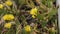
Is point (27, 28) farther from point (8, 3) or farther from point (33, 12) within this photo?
point (8, 3)

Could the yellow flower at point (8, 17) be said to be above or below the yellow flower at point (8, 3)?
below

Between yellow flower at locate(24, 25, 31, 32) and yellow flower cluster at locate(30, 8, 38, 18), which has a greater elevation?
yellow flower cluster at locate(30, 8, 38, 18)

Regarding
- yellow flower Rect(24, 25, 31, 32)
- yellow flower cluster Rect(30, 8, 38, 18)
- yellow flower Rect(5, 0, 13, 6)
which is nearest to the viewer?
yellow flower Rect(24, 25, 31, 32)

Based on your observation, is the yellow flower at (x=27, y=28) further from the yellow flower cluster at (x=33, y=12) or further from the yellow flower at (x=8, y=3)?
the yellow flower at (x=8, y=3)

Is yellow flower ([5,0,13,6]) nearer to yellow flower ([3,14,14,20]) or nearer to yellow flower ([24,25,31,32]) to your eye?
yellow flower ([3,14,14,20])

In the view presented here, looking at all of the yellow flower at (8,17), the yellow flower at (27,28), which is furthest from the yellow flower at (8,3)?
the yellow flower at (27,28)

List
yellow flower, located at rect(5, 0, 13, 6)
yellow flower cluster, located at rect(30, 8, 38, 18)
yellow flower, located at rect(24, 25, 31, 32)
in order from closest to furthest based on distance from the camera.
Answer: yellow flower, located at rect(24, 25, 31, 32), yellow flower cluster, located at rect(30, 8, 38, 18), yellow flower, located at rect(5, 0, 13, 6)

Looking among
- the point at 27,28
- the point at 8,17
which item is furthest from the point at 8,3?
the point at 27,28

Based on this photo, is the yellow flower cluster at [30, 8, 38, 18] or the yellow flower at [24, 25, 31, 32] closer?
the yellow flower at [24, 25, 31, 32]

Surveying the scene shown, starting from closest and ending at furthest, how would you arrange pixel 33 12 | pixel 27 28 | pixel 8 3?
1. pixel 27 28
2. pixel 33 12
3. pixel 8 3

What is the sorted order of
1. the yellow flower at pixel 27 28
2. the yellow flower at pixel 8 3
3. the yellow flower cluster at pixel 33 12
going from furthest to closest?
the yellow flower at pixel 8 3, the yellow flower cluster at pixel 33 12, the yellow flower at pixel 27 28

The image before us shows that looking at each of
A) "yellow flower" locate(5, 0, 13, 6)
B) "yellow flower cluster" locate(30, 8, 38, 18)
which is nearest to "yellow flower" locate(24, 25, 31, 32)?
"yellow flower cluster" locate(30, 8, 38, 18)

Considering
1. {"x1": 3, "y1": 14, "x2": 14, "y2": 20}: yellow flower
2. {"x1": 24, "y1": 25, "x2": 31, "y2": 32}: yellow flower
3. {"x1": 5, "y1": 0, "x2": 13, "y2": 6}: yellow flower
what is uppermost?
{"x1": 5, "y1": 0, "x2": 13, "y2": 6}: yellow flower
